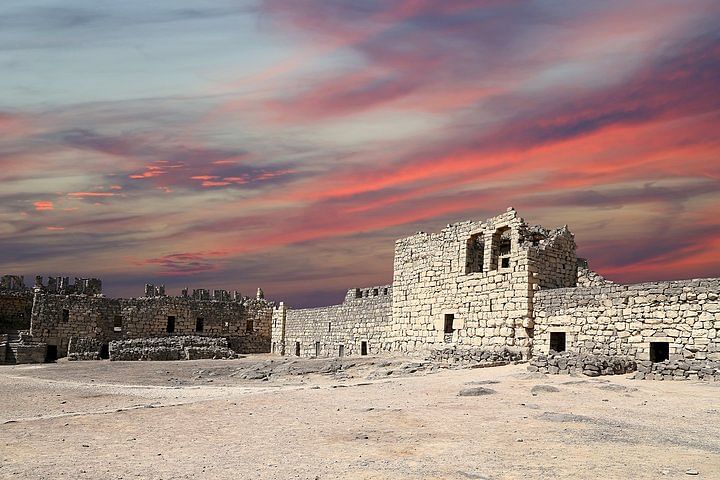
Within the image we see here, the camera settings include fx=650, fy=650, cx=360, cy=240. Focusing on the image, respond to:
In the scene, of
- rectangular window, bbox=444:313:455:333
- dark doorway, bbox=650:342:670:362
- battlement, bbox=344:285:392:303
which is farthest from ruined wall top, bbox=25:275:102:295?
dark doorway, bbox=650:342:670:362

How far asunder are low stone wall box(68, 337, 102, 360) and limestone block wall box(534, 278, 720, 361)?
28.8 meters

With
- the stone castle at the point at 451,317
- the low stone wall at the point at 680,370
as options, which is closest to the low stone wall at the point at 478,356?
the stone castle at the point at 451,317

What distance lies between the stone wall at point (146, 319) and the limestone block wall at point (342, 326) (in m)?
3.83

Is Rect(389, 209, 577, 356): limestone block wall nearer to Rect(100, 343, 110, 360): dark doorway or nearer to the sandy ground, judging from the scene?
the sandy ground

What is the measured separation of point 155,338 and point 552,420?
35.3 meters

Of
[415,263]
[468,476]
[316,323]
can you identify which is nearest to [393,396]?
[468,476]

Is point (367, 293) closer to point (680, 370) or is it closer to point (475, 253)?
point (475, 253)

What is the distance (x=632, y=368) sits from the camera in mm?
18266

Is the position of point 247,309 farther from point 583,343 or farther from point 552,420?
point 552,420

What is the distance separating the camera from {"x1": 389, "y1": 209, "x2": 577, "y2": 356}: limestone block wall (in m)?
23.0

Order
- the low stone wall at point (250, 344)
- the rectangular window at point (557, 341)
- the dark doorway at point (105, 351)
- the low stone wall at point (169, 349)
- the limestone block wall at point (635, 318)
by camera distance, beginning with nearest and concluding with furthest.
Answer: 1. the limestone block wall at point (635, 318)
2. the rectangular window at point (557, 341)
3. the low stone wall at point (169, 349)
4. the dark doorway at point (105, 351)
5. the low stone wall at point (250, 344)

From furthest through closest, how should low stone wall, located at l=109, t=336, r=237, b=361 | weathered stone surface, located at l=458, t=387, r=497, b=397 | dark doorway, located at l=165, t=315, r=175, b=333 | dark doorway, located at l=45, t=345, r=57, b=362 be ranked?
dark doorway, located at l=165, t=315, r=175, b=333 → dark doorway, located at l=45, t=345, r=57, b=362 → low stone wall, located at l=109, t=336, r=237, b=361 → weathered stone surface, located at l=458, t=387, r=497, b=397

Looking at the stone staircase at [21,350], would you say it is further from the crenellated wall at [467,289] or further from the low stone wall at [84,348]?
the crenellated wall at [467,289]

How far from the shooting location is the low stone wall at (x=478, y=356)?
21.7 m
